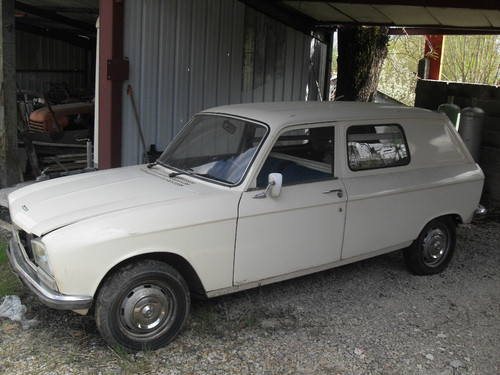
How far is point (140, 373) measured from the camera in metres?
3.97

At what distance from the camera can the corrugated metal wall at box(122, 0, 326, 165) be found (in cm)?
778

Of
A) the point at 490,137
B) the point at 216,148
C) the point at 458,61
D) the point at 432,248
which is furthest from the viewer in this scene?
the point at 458,61

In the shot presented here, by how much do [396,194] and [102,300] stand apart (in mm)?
2904

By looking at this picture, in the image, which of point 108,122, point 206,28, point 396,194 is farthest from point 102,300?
point 206,28

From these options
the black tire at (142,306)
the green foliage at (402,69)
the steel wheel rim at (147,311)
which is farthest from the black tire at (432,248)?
the green foliage at (402,69)

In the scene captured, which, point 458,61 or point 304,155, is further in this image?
point 458,61

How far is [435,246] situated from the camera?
6031 millimetres

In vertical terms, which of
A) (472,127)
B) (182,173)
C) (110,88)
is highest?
(110,88)

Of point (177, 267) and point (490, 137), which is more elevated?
point (490, 137)

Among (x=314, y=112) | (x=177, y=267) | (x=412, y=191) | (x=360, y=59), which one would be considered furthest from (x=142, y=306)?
(x=360, y=59)

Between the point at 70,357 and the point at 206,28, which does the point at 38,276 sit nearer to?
the point at 70,357

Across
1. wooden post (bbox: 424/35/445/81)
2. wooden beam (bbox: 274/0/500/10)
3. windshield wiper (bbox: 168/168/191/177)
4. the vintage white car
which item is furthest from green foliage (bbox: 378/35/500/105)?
windshield wiper (bbox: 168/168/191/177)

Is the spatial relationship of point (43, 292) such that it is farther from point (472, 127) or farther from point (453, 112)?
point (453, 112)

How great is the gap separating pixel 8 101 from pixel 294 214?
5183mm
